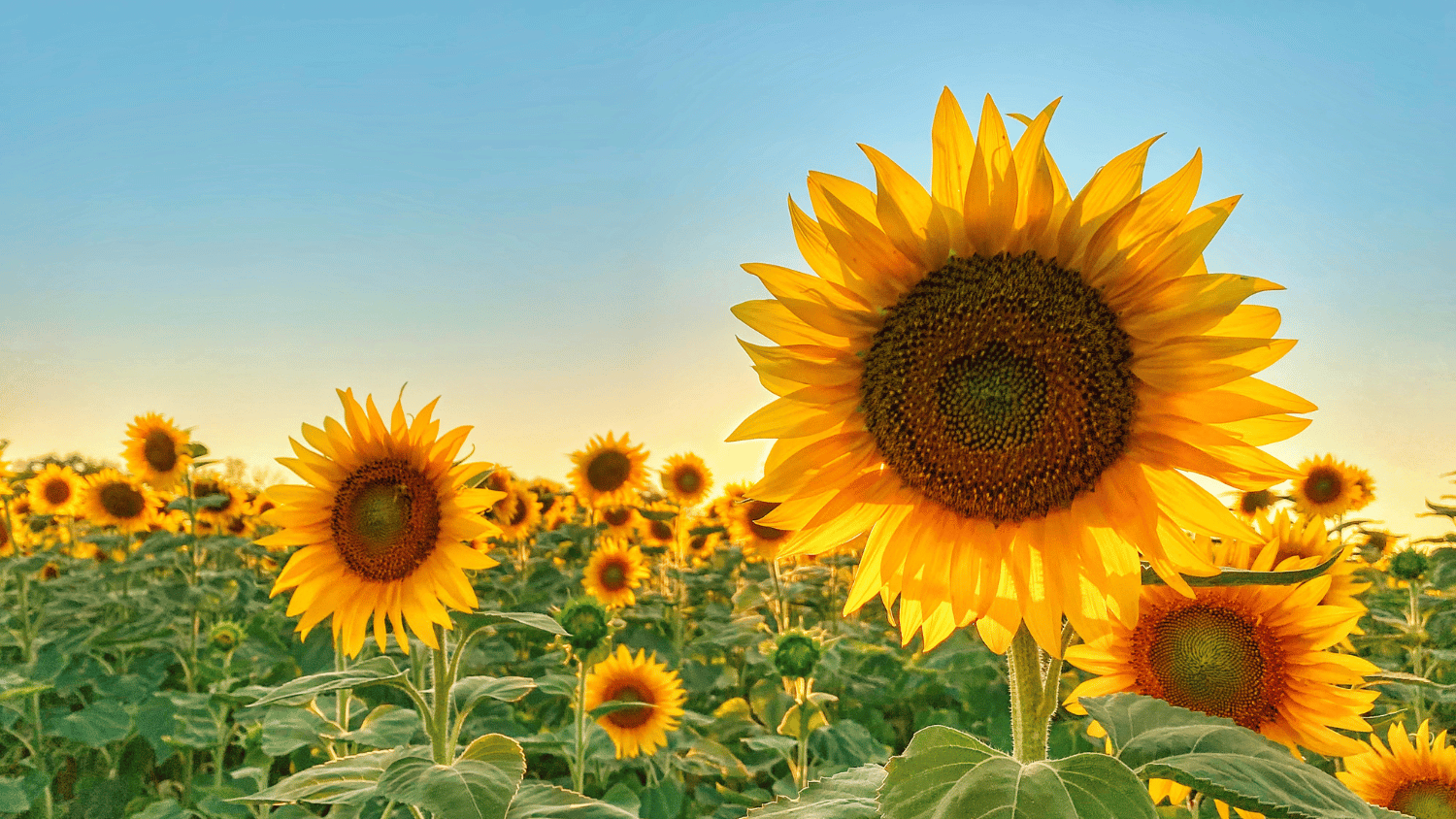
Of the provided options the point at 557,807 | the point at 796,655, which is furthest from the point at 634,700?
the point at 557,807

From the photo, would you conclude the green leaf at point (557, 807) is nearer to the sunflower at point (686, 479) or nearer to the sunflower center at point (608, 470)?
the sunflower center at point (608, 470)

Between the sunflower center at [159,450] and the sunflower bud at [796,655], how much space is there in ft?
21.5

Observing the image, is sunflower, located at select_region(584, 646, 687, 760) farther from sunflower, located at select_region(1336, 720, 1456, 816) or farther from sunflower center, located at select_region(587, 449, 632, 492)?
sunflower center, located at select_region(587, 449, 632, 492)

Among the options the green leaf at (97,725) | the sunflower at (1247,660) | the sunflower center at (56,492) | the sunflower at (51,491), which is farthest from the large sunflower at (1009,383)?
the sunflower center at (56,492)

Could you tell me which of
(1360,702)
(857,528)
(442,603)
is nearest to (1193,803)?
(1360,702)

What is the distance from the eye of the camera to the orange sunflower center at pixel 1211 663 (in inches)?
76.1

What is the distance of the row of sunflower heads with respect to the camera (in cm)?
742

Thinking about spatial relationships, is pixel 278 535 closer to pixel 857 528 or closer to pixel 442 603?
pixel 442 603

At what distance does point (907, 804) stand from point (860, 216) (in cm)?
92

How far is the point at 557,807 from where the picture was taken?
201 centimetres

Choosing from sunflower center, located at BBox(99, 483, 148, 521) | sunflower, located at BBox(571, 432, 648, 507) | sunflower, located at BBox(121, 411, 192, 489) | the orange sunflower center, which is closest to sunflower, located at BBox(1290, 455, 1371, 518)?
Answer: sunflower, located at BBox(571, 432, 648, 507)

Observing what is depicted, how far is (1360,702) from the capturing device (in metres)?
1.92

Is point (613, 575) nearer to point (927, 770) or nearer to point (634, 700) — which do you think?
point (634, 700)

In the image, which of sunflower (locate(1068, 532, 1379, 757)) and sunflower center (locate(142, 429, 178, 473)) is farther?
sunflower center (locate(142, 429, 178, 473))
